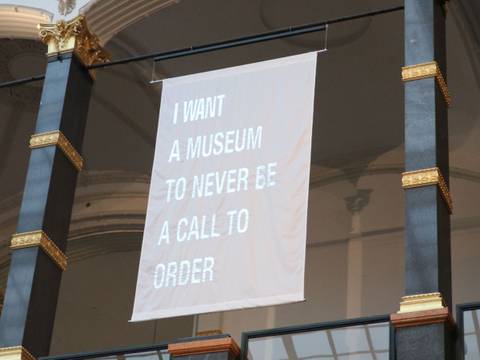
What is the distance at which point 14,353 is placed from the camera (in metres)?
14.0

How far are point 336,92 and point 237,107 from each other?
18.3ft

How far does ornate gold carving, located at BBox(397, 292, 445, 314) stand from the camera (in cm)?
1244

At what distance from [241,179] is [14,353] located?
306 cm

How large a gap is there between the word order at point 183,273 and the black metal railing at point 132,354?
2.12ft

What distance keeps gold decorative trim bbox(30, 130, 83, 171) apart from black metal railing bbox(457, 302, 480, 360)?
17.9ft

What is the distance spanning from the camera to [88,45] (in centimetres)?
1667

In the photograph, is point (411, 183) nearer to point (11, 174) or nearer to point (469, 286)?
point (469, 286)

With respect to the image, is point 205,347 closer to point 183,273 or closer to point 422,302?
point 183,273

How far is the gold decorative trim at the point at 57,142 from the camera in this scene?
51.2ft

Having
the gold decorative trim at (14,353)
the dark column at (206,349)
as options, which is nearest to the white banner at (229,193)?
the dark column at (206,349)

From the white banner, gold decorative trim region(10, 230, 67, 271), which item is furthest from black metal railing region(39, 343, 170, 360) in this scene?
gold decorative trim region(10, 230, 67, 271)

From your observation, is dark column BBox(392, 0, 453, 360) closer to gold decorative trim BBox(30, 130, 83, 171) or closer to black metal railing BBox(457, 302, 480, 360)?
black metal railing BBox(457, 302, 480, 360)

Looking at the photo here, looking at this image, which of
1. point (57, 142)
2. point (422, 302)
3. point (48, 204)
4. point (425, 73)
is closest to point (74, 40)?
point (57, 142)

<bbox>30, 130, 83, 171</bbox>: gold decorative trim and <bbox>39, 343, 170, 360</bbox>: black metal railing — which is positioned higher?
<bbox>30, 130, 83, 171</bbox>: gold decorative trim
